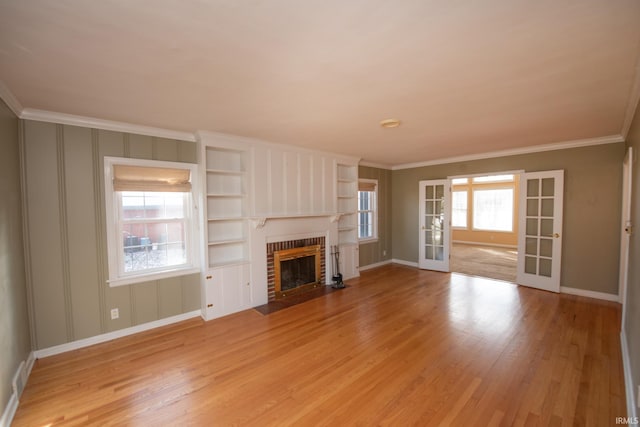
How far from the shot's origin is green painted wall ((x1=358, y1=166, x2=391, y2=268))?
20.3 feet

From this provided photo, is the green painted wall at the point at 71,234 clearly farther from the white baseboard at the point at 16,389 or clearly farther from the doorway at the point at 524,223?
the doorway at the point at 524,223

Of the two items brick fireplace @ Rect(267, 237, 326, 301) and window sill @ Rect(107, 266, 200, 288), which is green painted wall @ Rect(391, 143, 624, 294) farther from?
window sill @ Rect(107, 266, 200, 288)

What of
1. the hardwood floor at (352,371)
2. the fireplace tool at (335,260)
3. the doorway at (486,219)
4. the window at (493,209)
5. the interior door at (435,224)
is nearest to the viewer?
the hardwood floor at (352,371)

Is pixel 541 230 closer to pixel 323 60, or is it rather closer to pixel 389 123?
pixel 389 123

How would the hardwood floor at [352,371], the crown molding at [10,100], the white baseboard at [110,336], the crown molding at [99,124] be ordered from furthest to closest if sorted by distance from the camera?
the white baseboard at [110,336]
the crown molding at [99,124]
the crown molding at [10,100]
the hardwood floor at [352,371]

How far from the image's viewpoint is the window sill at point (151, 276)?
3133 millimetres

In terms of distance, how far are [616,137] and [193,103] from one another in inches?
227

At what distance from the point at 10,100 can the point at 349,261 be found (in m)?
5.00

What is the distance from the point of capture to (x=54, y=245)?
2801 mm

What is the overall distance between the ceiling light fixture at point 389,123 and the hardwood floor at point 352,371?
2501mm

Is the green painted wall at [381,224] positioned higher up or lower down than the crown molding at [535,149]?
lower down

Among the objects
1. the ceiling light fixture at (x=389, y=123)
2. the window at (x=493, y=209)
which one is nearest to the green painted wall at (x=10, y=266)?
the ceiling light fixture at (x=389, y=123)

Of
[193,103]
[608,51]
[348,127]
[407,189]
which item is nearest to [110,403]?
[193,103]

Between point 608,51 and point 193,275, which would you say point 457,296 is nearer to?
point 608,51
